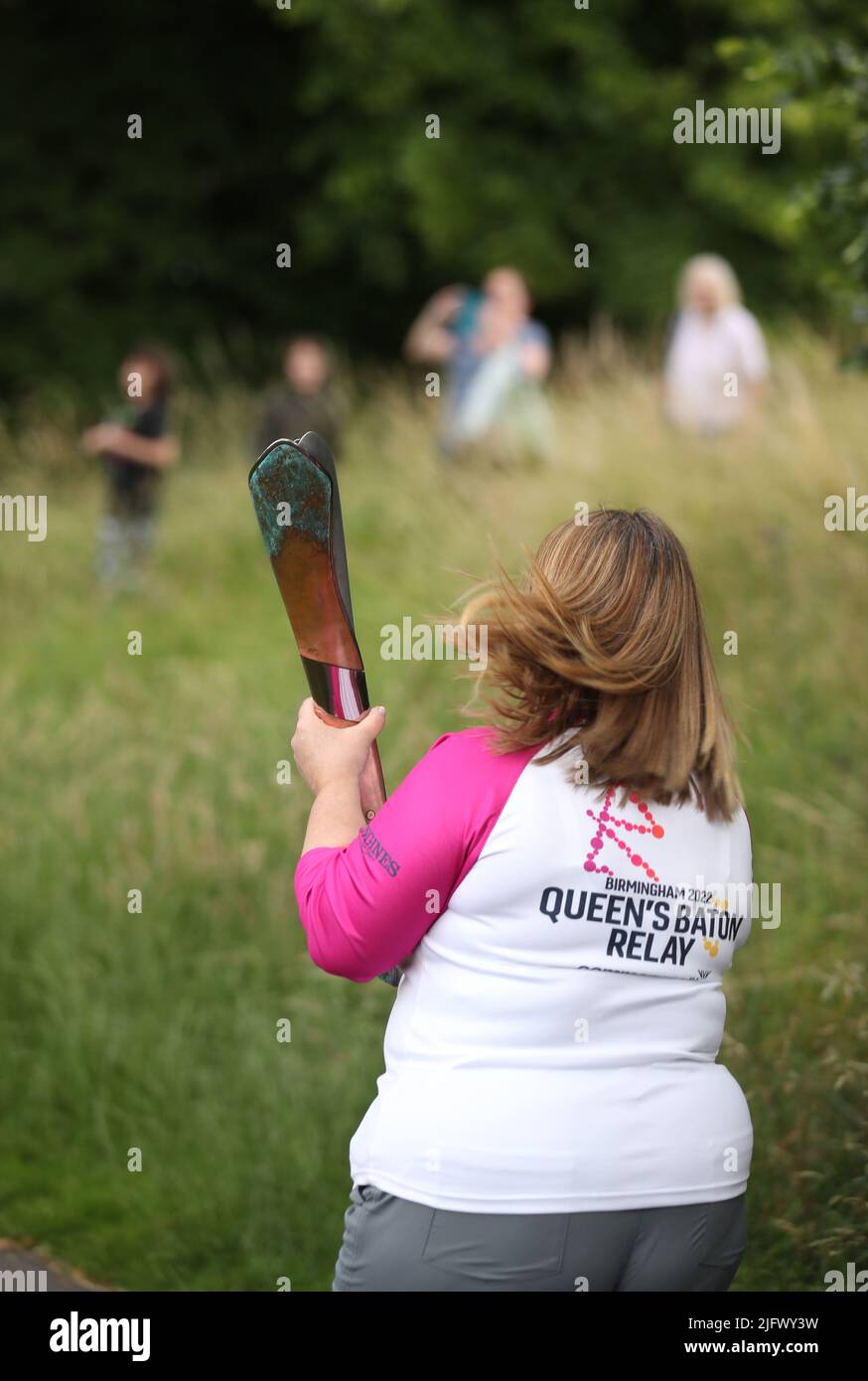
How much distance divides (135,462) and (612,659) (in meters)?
8.80

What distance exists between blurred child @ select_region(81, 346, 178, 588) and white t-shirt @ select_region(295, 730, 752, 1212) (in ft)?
→ 28.2

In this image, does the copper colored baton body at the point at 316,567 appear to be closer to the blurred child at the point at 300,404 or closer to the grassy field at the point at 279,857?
the grassy field at the point at 279,857

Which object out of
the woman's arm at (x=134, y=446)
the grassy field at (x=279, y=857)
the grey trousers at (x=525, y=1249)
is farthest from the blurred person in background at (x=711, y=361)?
the grey trousers at (x=525, y=1249)

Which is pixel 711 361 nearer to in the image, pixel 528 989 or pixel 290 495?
pixel 290 495

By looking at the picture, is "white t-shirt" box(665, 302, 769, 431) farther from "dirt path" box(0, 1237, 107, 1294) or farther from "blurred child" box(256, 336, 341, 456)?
"dirt path" box(0, 1237, 107, 1294)

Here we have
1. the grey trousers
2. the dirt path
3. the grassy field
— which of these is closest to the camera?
the grey trousers

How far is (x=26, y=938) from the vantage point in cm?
582

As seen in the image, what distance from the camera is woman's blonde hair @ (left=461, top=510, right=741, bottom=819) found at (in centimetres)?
227

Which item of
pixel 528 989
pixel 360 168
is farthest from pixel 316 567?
pixel 360 168

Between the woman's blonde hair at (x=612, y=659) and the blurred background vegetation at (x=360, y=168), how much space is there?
11352mm

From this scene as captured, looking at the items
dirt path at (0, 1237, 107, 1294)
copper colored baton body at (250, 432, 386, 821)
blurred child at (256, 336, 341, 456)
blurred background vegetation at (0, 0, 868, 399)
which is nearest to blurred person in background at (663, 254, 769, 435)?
blurred child at (256, 336, 341, 456)

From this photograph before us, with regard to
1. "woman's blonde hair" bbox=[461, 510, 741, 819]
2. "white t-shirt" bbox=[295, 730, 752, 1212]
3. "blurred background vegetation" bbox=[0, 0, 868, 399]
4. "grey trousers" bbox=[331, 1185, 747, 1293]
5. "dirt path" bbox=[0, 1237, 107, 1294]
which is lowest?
"dirt path" bbox=[0, 1237, 107, 1294]

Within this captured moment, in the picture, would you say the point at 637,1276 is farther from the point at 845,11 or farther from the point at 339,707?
the point at 845,11
